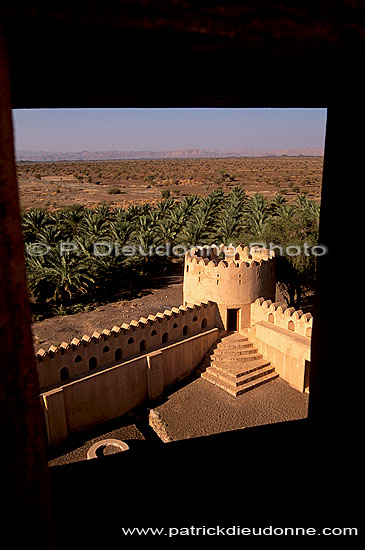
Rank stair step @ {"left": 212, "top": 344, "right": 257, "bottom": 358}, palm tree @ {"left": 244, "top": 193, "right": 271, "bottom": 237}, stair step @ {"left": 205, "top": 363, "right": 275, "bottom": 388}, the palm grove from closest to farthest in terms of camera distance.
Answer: stair step @ {"left": 205, "top": 363, "right": 275, "bottom": 388} < stair step @ {"left": 212, "top": 344, "right": 257, "bottom": 358} < the palm grove < palm tree @ {"left": 244, "top": 193, "right": 271, "bottom": 237}

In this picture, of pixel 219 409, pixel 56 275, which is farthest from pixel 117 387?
pixel 56 275

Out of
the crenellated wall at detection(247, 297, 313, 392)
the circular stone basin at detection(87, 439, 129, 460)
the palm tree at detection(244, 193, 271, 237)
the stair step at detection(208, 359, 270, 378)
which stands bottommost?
the circular stone basin at detection(87, 439, 129, 460)

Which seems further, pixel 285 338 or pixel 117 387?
pixel 285 338

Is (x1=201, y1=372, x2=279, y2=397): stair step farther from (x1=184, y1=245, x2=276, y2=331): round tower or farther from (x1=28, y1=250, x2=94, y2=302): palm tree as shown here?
(x1=28, y1=250, x2=94, y2=302): palm tree

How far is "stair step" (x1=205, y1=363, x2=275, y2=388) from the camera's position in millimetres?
11780

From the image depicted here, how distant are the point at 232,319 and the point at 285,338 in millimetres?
2207

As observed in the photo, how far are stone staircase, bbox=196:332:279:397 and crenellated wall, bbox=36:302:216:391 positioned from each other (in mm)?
924

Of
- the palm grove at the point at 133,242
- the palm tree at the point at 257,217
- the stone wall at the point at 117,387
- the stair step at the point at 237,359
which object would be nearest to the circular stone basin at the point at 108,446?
the stone wall at the point at 117,387

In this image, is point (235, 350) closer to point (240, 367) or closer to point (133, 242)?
point (240, 367)

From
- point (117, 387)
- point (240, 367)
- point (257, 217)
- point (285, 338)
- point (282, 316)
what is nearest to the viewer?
point (117, 387)

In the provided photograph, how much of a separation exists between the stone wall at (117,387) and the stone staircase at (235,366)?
16.4 inches

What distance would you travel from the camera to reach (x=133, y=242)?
75.2 feet

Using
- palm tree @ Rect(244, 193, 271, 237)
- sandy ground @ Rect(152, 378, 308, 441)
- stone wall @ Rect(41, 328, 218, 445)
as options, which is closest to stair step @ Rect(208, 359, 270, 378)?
sandy ground @ Rect(152, 378, 308, 441)
